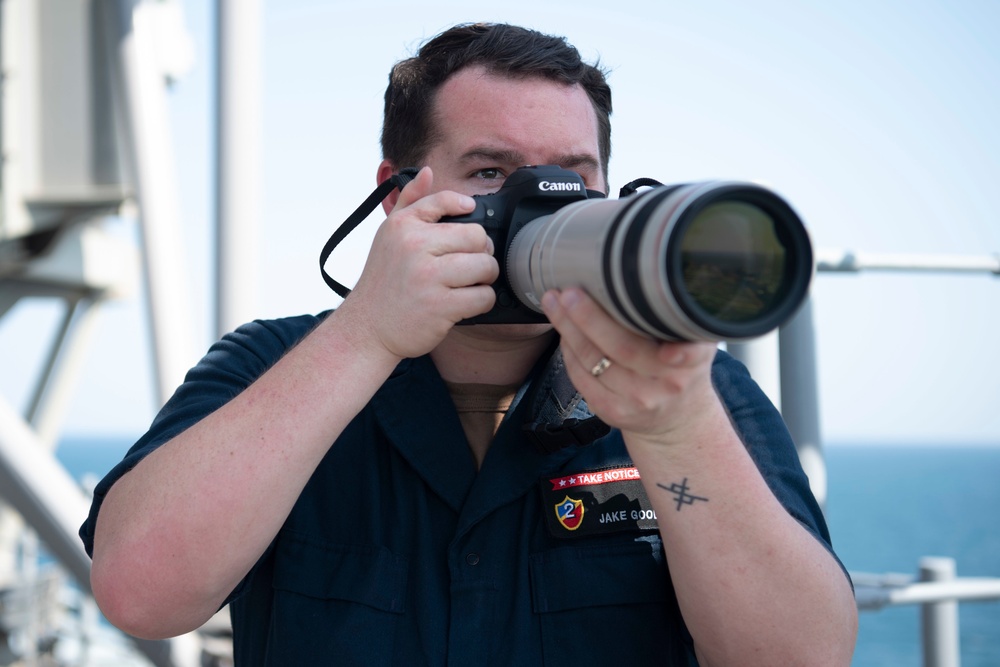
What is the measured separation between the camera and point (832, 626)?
108cm

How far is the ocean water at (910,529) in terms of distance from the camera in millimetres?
40219

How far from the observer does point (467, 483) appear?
126 cm

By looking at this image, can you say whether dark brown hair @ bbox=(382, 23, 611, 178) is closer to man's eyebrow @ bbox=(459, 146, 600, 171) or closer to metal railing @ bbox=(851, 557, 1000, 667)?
man's eyebrow @ bbox=(459, 146, 600, 171)

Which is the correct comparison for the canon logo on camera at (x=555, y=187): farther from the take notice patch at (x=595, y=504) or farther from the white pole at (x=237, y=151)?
the white pole at (x=237, y=151)

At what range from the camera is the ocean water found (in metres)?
40.2

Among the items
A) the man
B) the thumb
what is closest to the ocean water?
the man

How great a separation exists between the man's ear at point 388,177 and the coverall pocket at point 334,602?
23.3 inches

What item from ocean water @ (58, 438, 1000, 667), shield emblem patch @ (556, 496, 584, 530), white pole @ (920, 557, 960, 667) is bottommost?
ocean water @ (58, 438, 1000, 667)

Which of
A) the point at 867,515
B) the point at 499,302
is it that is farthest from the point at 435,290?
the point at 867,515

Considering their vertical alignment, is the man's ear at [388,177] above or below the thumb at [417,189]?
above

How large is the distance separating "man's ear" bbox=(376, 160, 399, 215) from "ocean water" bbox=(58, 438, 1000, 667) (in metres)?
23.4

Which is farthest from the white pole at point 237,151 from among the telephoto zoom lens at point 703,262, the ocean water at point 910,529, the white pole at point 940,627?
the ocean water at point 910,529

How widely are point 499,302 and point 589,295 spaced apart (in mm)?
298

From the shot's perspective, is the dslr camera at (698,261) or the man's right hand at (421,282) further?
the man's right hand at (421,282)
